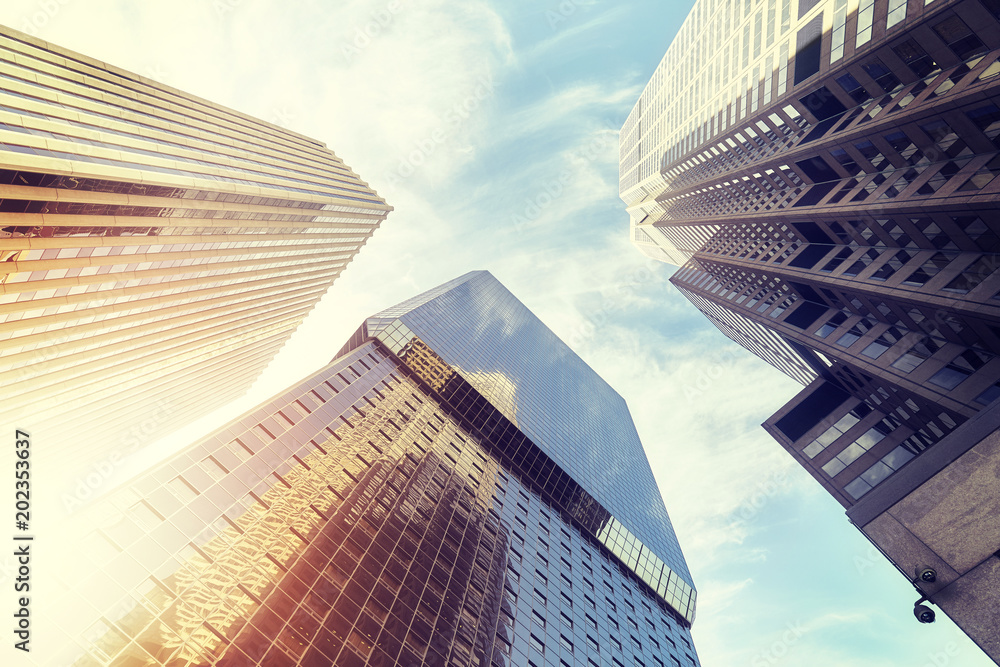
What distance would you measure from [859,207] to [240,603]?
50.5 meters

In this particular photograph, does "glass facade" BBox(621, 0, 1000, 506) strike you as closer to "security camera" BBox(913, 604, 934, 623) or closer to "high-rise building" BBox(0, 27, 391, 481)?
"security camera" BBox(913, 604, 934, 623)

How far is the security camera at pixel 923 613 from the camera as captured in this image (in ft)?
40.0

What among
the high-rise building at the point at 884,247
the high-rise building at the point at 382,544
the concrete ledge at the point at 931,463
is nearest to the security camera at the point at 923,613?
the high-rise building at the point at 884,247

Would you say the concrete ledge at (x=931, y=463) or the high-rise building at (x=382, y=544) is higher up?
the concrete ledge at (x=931, y=463)

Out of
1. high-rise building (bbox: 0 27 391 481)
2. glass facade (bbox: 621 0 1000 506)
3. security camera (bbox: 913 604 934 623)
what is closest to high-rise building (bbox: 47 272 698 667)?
high-rise building (bbox: 0 27 391 481)

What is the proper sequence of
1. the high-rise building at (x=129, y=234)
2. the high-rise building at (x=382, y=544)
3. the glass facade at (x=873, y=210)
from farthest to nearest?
the high-rise building at (x=129, y=234), the glass facade at (x=873, y=210), the high-rise building at (x=382, y=544)

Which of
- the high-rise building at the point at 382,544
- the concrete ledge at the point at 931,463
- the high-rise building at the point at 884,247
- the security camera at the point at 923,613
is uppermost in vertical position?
the high-rise building at the point at 884,247

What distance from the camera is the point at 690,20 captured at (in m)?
87.2

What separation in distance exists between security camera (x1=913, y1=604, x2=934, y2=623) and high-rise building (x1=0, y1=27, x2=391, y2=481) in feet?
150

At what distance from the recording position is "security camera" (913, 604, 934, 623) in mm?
12199

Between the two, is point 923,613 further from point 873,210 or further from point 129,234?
point 129,234

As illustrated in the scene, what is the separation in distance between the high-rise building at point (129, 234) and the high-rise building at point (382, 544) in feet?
62.0

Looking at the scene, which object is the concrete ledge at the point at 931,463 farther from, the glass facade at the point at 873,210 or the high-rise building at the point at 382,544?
the high-rise building at the point at 382,544

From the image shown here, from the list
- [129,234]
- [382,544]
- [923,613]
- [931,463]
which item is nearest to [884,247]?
[931,463]
